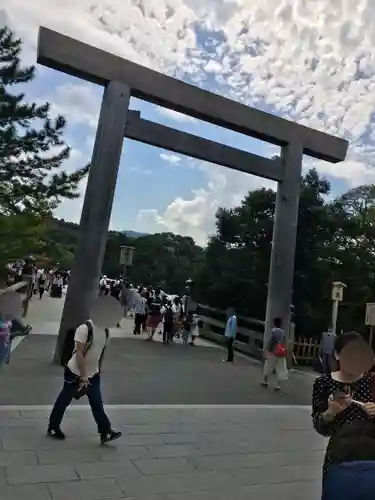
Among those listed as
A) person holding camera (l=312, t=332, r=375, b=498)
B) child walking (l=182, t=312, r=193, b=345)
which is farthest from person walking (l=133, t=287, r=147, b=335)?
person holding camera (l=312, t=332, r=375, b=498)

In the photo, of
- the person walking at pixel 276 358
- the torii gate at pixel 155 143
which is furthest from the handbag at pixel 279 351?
the torii gate at pixel 155 143

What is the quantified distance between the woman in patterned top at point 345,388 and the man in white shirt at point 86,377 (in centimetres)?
272

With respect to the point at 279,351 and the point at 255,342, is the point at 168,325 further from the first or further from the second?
the point at 279,351

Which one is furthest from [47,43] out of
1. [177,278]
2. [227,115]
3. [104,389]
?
[177,278]

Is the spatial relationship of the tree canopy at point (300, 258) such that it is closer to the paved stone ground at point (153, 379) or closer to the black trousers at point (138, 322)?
the black trousers at point (138, 322)

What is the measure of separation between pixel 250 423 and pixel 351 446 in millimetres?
4550

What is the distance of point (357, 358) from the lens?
8.09 feet

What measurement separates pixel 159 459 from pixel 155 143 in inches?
273

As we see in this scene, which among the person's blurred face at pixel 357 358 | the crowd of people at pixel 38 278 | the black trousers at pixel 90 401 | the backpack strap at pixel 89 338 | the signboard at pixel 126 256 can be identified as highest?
the signboard at pixel 126 256

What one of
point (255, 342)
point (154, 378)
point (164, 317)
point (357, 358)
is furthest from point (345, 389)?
point (164, 317)

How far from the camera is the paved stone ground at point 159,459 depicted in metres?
3.74

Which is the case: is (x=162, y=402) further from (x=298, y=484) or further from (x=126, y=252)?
(x=126, y=252)

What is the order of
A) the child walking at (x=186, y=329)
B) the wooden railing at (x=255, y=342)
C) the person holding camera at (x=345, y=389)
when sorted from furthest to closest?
1. the child walking at (x=186, y=329)
2. the wooden railing at (x=255, y=342)
3. the person holding camera at (x=345, y=389)

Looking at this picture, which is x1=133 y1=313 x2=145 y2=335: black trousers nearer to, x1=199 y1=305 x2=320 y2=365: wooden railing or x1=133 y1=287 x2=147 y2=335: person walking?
x1=133 y1=287 x2=147 y2=335: person walking
